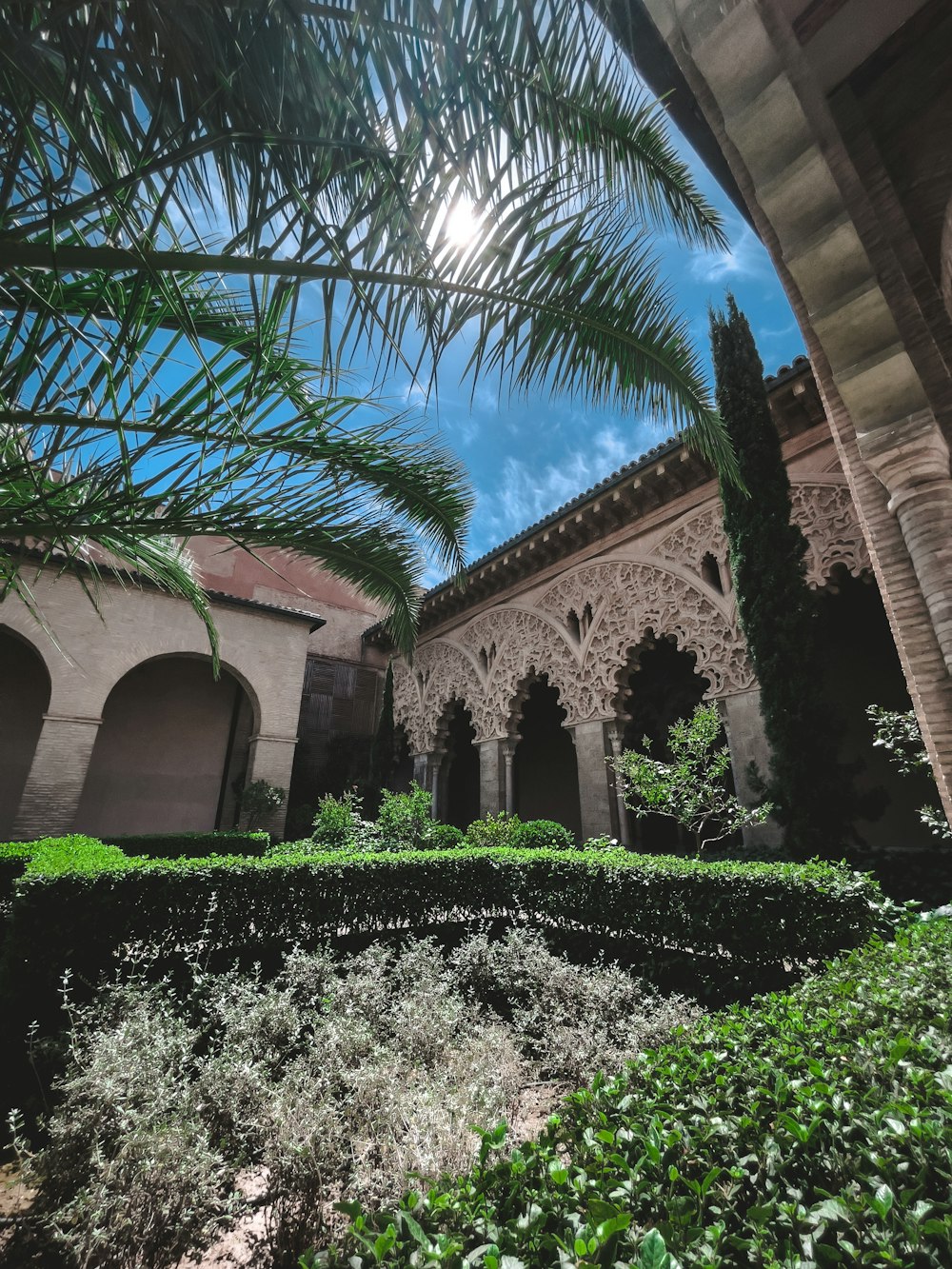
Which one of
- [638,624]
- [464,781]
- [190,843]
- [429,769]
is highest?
[638,624]

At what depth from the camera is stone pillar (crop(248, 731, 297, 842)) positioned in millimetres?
11484

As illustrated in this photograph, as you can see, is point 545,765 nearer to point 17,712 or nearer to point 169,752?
point 169,752

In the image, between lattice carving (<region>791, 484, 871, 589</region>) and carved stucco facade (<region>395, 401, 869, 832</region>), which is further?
carved stucco facade (<region>395, 401, 869, 832</region>)

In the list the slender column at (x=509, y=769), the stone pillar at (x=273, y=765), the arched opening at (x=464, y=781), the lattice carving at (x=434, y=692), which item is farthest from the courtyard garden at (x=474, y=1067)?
the arched opening at (x=464, y=781)

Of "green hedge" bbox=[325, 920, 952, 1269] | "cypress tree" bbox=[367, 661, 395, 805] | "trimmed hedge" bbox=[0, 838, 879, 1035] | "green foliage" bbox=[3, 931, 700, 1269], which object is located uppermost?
"cypress tree" bbox=[367, 661, 395, 805]

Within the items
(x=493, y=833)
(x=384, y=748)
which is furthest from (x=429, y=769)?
(x=493, y=833)

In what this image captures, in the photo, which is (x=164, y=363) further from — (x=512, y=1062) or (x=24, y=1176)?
(x=512, y=1062)

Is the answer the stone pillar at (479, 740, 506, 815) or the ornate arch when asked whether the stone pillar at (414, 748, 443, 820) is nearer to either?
the stone pillar at (479, 740, 506, 815)

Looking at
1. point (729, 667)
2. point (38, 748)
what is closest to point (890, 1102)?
point (729, 667)

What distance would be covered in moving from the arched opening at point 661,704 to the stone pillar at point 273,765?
6867 millimetres

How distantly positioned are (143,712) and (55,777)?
2.49m

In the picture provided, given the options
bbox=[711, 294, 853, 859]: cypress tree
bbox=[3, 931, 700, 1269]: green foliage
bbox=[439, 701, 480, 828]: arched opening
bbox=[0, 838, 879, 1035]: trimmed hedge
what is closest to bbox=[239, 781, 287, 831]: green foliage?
bbox=[0, 838, 879, 1035]: trimmed hedge

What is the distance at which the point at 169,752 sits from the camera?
40.3 feet

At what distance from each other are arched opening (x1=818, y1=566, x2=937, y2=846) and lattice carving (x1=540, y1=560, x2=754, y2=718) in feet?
4.49
